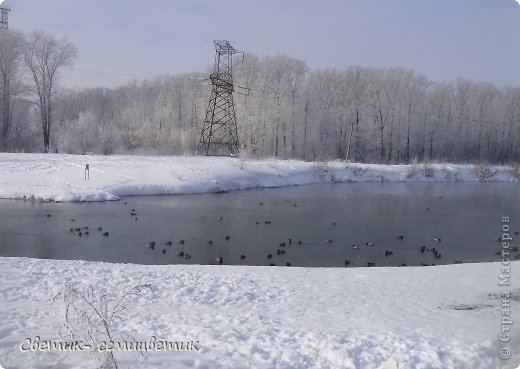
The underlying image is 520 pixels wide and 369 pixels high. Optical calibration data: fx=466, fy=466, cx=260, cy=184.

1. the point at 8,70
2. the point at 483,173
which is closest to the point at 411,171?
the point at 483,173

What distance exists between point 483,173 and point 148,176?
1140 inches

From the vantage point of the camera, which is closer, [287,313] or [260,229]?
[287,313]

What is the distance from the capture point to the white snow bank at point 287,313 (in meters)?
5.24

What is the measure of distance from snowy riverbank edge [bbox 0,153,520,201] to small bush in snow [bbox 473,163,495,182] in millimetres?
4701

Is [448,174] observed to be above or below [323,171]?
below

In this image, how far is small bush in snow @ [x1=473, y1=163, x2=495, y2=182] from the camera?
39.6m

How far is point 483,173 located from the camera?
3966 centimetres

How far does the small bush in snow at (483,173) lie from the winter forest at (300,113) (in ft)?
26.3

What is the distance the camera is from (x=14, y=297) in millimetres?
7129

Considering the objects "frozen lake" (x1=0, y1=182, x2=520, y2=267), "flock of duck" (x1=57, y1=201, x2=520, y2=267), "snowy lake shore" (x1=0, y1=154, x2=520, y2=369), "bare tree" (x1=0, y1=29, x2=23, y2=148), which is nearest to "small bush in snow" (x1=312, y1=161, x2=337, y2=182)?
"frozen lake" (x1=0, y1=182, x2=520, y2=267)

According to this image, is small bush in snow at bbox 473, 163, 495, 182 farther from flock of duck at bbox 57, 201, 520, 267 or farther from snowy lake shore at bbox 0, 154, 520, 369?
snowy lake shore at bbox 0, 154, 520, 369

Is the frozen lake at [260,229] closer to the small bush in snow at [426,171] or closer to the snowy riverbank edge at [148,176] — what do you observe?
the snowy riverbank edge at [148,176]

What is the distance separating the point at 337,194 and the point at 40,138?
121 ft

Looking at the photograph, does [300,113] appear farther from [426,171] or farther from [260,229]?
[260,229]
